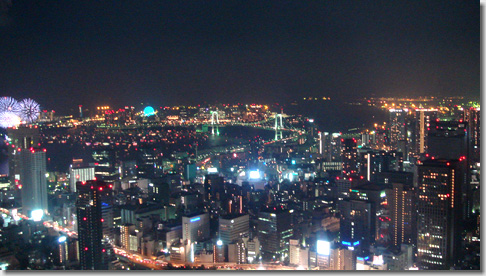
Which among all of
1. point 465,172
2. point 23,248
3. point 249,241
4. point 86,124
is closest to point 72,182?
point 86,124

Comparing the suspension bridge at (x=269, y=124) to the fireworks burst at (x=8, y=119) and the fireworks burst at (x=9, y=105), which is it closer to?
the fireworks burst at (x=8, y=119)

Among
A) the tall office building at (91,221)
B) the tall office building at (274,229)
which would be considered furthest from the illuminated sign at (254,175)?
the tall office building at (91,221)

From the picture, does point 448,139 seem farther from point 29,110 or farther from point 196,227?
point 29,110

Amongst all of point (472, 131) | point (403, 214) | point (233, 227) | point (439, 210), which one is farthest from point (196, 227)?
point (472, 131)

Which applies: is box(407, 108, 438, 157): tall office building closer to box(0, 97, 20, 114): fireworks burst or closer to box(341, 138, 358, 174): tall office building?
box(341, 138, 358, 174): tall office building

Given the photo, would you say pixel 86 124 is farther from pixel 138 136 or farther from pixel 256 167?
pixel 256 167

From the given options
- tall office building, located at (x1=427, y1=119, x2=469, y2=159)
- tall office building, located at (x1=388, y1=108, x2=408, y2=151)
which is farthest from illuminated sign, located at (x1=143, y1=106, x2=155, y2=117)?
tall office building, located at (x1=427, y1=119, x2=469, y2=159)

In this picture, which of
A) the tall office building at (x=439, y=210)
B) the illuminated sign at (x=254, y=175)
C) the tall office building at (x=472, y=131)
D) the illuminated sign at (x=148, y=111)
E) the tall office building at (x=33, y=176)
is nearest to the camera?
the tall office building at (x=472, y=131)
